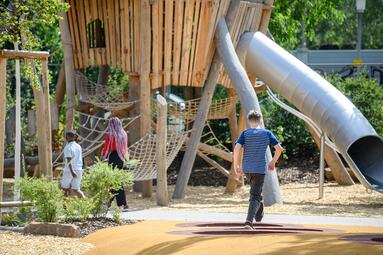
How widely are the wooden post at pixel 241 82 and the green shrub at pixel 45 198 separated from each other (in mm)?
4907

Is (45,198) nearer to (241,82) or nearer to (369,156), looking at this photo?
(241,82)

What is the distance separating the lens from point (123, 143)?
15.0m

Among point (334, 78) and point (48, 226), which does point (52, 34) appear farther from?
point (48, 226)

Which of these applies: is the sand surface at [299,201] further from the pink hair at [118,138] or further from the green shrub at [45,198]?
the green shrub at [45,198]

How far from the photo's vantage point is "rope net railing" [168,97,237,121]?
63.4ft

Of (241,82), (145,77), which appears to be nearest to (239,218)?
(241,82)

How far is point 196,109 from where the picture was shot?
63.6 ft

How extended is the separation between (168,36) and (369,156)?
438 centimetres

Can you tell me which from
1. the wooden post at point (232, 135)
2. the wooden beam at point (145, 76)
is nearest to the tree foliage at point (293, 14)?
the wooden post at point (232, 135)

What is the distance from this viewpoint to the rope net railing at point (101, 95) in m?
18.5

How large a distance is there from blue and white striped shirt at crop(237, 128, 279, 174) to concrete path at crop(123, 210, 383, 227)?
1537 millimetres

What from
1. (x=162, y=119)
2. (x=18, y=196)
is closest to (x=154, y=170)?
(x=162, y=119)

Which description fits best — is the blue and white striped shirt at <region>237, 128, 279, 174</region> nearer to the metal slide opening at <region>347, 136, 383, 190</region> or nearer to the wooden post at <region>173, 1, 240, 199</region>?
the metal slide opening at <region>347, 136, 383, 190</region>

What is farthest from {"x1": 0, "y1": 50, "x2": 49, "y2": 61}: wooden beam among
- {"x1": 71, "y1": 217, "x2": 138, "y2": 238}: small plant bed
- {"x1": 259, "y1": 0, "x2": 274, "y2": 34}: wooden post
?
{"x1": 259, "y1": 0, "x2": 274, "y2": 34}: wooden post
